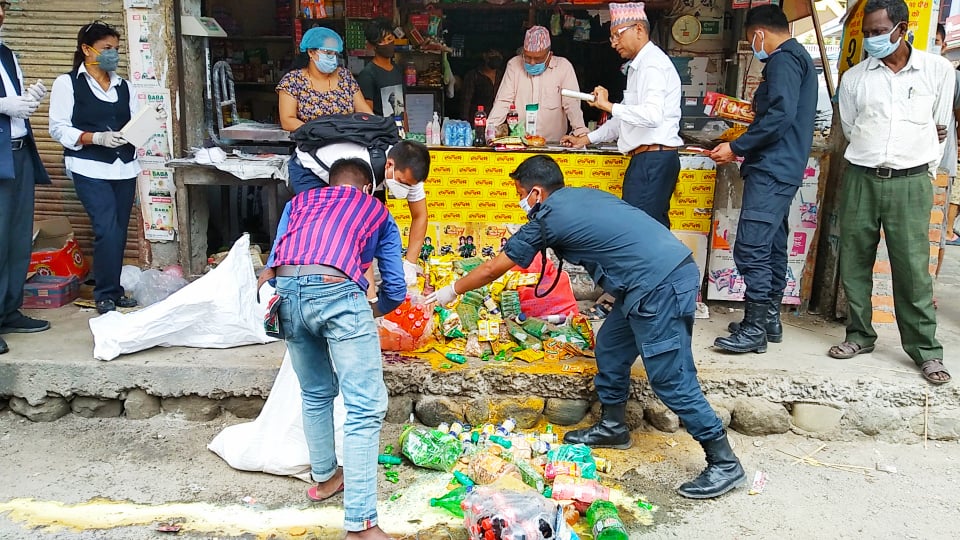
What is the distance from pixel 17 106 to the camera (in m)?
4.61

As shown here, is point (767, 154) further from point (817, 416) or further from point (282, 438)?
point (282, 438)

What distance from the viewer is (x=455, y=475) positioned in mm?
3803

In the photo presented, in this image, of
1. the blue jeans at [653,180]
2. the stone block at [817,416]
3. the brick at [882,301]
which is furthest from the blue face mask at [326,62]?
the brick at [882,301]

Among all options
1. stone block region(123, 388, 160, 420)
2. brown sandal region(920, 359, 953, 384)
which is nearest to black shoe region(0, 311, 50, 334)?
stone block region(123, 388, 160, 420)

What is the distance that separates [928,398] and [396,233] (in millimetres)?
3253

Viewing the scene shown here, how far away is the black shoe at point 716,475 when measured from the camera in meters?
3.68

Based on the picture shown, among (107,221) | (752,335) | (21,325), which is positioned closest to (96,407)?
(21,325)

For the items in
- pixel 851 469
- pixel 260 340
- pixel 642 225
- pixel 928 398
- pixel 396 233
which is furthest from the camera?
pixel 260 340

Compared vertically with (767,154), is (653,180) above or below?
below

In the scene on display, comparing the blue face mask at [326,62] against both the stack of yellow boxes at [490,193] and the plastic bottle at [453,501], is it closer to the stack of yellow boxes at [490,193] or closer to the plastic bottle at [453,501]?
the stack of yellow boxes at [490,193]

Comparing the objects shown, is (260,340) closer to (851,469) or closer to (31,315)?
(31,315)

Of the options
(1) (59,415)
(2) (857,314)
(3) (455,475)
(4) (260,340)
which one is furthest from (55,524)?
(2) (857,314)

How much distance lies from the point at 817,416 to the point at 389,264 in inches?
108

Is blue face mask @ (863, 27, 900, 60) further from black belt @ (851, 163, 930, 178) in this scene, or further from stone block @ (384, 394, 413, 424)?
stone block @ (384, 394, 413, 424)
